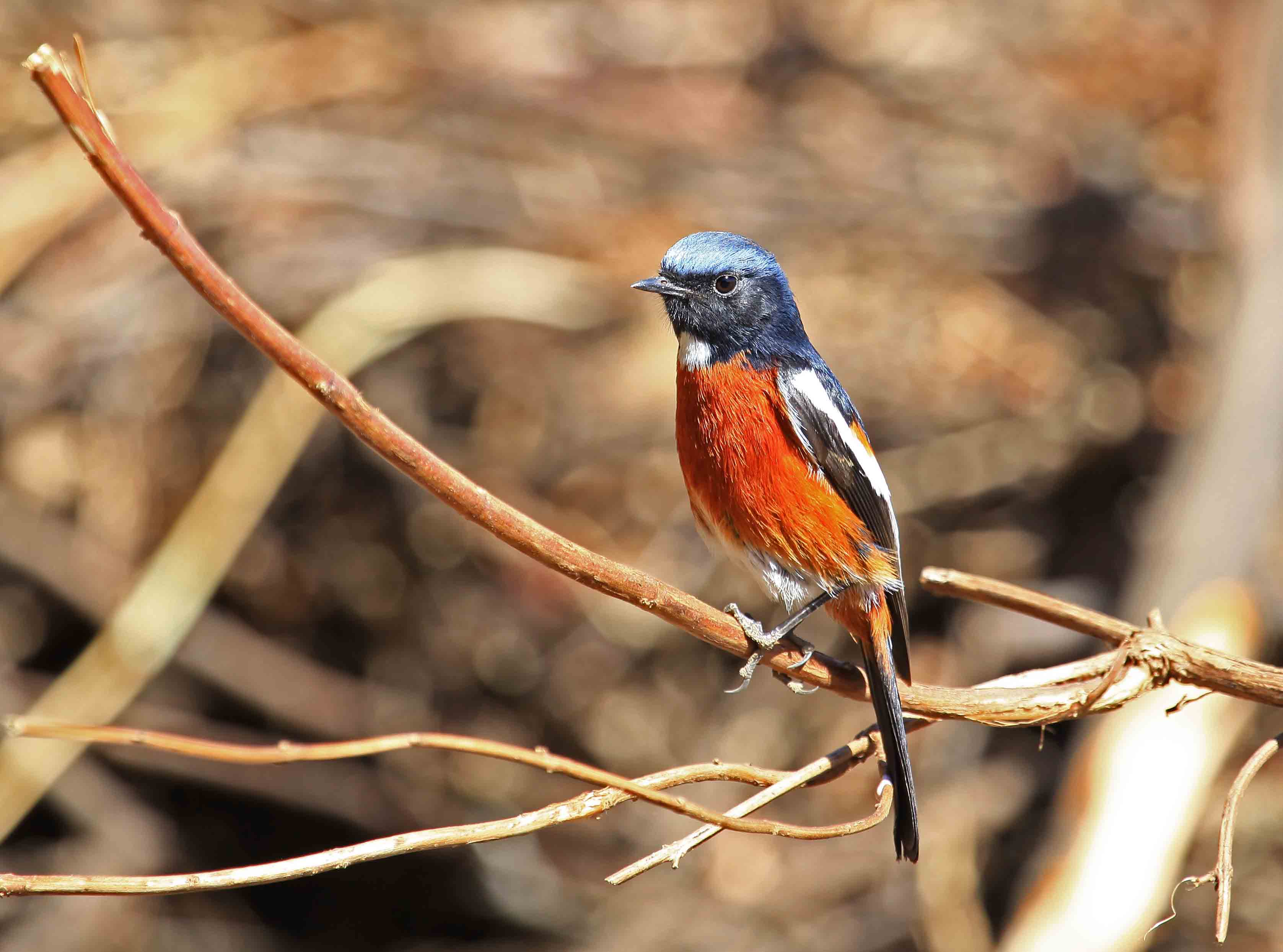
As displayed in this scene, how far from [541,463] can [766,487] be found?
3.05 m

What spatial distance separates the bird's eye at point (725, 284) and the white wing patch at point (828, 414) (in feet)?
1.01

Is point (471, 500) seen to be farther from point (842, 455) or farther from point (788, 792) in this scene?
point (842, 455)

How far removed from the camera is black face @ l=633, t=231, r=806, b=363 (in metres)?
A: 3.50

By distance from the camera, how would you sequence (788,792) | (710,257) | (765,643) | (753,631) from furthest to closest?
1. (710,257)
2. (753,631)
3. (765,643)
4. (788,792)

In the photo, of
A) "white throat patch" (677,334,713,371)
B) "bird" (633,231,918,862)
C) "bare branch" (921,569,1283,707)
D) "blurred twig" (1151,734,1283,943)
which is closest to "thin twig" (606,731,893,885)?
"bare branch" (921,569,1283,707)

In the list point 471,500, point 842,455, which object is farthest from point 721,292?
point 471,500

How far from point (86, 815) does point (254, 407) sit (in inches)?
84.4

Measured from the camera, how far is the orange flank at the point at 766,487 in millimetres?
3367

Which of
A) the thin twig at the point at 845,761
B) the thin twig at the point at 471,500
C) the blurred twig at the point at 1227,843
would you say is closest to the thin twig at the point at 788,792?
the thin twig at the point at 845,761

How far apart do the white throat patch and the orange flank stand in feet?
0.08

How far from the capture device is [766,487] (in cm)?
337

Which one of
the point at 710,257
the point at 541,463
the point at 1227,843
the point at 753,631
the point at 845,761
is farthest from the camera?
the point at 541,463

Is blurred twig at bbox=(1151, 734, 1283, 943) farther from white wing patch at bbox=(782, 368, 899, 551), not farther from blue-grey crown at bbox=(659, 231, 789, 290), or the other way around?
blue-grey crown at bbox=(659, 231, 789, 290)

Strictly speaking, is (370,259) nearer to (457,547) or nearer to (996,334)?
(457,547)
